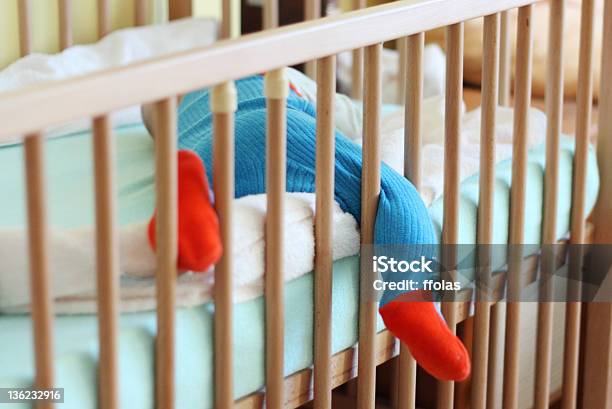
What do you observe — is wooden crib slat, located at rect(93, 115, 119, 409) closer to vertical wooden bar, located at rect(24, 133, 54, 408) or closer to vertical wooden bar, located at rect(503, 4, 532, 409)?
vertical wooden bar, located at rect(24, 133, 54, 408)

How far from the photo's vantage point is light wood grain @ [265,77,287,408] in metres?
1.01

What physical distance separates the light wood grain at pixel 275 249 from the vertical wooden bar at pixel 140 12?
3.03ft

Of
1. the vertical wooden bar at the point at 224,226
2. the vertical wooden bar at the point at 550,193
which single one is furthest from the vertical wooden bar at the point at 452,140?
the vertical wooden bar at the point at 224,226

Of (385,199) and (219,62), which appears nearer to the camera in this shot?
(219,62)

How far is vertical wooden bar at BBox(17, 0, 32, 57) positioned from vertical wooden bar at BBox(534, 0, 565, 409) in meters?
0.82

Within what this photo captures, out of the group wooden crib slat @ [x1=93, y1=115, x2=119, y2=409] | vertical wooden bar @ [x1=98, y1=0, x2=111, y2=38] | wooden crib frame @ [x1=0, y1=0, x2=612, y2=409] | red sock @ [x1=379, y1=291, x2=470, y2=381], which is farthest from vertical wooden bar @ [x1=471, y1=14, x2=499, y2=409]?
vertical wooden bar @ [x1=98, y1=0, x2=111, y2=38]

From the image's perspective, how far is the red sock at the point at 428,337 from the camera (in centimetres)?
113

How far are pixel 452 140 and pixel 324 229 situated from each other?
0.73 feet

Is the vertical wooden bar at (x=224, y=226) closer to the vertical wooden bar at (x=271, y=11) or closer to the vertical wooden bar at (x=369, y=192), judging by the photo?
the vertical wooden bar at (x=369, y=192)

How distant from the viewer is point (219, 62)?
907mm

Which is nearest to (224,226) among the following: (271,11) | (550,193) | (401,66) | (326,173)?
(326,173)

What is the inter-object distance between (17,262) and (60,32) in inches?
34.5

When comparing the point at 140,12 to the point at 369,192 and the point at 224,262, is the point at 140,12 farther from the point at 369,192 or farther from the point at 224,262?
the point at 224,262

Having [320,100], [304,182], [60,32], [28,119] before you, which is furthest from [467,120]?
[28,119]
